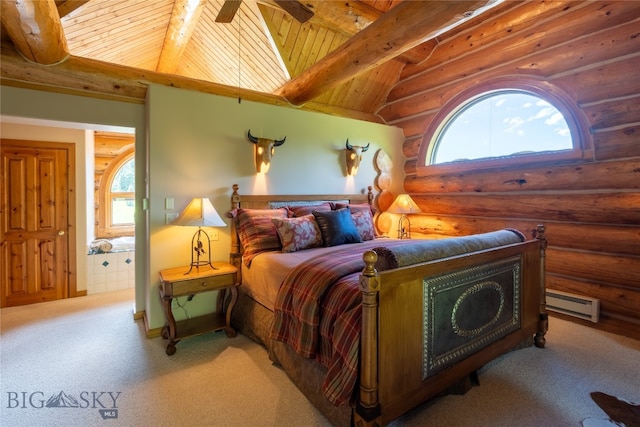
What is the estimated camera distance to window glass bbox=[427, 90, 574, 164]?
3371 mm

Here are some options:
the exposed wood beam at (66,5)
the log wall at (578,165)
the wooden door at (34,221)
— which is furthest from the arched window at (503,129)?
the wooden door at (34,221)

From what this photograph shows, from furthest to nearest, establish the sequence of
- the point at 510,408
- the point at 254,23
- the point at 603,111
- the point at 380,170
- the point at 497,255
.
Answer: the point at 380,170, the point at 254,23, the point at 603,111, the point at 497,255, the point at 510,408

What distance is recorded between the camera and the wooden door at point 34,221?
373 centimetres

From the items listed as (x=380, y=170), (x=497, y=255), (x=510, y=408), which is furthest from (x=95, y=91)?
(x=510, y=408)

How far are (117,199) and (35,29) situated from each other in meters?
4.03

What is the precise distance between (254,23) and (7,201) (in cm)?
374

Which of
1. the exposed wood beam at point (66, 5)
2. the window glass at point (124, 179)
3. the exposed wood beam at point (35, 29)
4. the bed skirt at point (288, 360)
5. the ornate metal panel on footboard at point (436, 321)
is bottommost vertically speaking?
the bed skirt at point (288, 360)

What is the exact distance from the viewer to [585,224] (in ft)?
10.2

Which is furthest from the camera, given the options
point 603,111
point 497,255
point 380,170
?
point 380,170

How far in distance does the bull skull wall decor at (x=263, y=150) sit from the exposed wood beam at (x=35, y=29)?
173 cm

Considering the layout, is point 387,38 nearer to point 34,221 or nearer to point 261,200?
point 261,200

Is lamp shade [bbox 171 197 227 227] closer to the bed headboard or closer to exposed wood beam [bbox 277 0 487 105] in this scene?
the bed headboard

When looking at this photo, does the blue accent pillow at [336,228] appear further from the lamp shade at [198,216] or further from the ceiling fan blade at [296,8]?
the ceiling fan blade at [296,8]

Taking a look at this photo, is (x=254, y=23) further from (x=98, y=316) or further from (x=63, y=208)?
(x=98, y=316)
